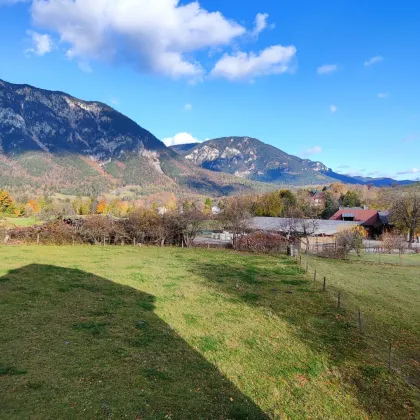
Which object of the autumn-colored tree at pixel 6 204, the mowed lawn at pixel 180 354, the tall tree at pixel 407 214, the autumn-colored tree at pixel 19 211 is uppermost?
the tall tree at pixel 407 214

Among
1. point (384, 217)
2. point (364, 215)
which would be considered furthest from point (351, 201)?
point (384, 217)

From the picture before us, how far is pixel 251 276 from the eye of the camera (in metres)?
19.0

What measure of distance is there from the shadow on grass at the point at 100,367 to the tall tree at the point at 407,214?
5768cm

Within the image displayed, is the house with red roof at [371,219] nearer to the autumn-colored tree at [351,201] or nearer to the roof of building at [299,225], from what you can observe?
the roof of building at [299,225]

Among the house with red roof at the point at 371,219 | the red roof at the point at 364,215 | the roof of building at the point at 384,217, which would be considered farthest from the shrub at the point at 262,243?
the red roof at the point at 364,215

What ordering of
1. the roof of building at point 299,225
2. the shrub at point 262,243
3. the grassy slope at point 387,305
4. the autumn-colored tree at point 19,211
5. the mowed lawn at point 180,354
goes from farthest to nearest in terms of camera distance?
the autumn-colored tree at point 19,211, the roof of building at point 299,225, the shrub at point 262,243, the grassy slope at point 387,305, the mowed lawn at point 180,354

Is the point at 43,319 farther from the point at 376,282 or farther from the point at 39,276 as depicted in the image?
the point at 376,282

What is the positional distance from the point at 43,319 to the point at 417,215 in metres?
62.2

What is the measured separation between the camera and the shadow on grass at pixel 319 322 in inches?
293

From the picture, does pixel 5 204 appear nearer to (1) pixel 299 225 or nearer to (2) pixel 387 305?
(1) pixel 299 225

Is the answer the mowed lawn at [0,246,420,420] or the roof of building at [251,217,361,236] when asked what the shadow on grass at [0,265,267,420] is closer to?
the mowed lawn at [0,246,420,420]

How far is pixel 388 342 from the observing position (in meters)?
10.7

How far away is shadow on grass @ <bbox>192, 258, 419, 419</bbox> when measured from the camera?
7438 millimetres

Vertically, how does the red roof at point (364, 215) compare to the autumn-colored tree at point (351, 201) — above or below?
below
